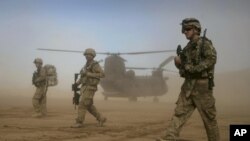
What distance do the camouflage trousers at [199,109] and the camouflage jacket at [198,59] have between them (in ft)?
0.55

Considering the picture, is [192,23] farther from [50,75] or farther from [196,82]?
[50,75]

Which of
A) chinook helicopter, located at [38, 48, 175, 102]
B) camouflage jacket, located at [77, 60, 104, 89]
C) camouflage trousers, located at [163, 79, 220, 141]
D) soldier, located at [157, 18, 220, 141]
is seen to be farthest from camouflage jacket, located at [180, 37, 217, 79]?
chinook helicopter, located at [38, 48, 175, 102]

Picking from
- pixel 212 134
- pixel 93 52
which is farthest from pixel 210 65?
pixel 93 52

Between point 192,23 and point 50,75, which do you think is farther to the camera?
point 50,75

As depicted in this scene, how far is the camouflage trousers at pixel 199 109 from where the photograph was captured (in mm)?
6273

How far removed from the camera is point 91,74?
Result: 10.5 meters

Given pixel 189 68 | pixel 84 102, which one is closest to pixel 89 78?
pixel 84 102

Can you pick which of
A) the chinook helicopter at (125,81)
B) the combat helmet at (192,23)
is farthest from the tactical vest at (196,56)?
the chinook helicopter at (125,81)

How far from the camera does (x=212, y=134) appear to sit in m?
6.27

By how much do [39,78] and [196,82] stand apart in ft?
29.1

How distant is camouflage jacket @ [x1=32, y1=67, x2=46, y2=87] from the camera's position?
1425 cm

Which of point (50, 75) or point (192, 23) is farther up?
point (192, 23)

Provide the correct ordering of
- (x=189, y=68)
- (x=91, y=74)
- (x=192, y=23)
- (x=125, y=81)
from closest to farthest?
(x=189, y=68), (x=192, y=23), (x=91, y=74), (x=125, y=81)

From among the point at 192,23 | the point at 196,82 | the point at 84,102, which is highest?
the point at 192,23
